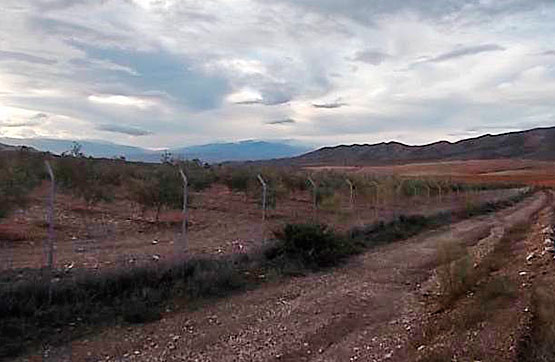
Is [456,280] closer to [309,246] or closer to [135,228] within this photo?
[309,246]

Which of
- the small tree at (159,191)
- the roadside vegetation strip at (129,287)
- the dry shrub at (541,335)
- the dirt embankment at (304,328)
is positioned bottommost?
the dirt embankment at (304,328)

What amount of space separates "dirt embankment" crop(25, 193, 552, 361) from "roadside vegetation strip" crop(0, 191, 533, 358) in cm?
53

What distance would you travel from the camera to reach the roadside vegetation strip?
11.8m

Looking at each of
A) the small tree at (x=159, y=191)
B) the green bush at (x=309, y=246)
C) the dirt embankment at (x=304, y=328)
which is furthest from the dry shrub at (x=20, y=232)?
the dirt embankment at (x=304, y=328)

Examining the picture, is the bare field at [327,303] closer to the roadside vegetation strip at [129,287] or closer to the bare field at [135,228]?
the bare field at [135,228]

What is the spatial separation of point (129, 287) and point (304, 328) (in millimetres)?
3731

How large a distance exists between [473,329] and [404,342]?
1.26m

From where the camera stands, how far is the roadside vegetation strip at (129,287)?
11812 mm

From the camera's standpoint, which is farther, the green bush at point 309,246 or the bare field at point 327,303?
the green bush at point 309,246

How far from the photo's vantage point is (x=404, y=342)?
1209 centimetres

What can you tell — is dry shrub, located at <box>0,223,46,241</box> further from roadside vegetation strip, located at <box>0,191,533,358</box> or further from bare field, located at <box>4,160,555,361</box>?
roadside vegetation strip, located at <box>0,191,533,358</box>

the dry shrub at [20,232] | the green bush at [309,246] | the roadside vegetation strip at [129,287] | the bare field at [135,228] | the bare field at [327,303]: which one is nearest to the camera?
the bare field at [327,303]

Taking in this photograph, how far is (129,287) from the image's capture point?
1436cm

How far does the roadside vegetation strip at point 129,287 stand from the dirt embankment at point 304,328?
1.74ft
